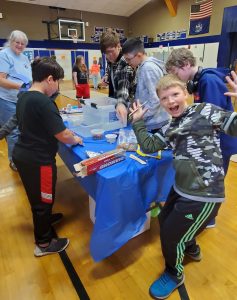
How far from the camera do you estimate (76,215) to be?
1.98 metres

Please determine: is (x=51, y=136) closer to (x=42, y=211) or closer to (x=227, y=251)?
(x=42, y=211)

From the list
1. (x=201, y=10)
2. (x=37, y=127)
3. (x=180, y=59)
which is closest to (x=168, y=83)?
(x=180, y=59)

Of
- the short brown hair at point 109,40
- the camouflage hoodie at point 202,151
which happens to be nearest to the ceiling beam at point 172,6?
the short brown hair at point 109,40

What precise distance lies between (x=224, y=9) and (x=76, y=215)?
8.87 metres

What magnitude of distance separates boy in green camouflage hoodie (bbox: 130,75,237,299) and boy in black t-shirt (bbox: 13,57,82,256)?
0.58 meters

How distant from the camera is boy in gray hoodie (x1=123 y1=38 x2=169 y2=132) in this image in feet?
5.05

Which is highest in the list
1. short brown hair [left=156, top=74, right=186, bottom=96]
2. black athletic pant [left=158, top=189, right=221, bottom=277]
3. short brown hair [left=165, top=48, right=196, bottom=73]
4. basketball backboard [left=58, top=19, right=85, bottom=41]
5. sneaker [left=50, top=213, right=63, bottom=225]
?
basketball backboard [left=58, top=19, right=85, bottom=41]

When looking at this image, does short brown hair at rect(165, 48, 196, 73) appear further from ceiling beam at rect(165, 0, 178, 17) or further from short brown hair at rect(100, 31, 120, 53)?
ceiling beam at rect(165, 0, 178, 17)

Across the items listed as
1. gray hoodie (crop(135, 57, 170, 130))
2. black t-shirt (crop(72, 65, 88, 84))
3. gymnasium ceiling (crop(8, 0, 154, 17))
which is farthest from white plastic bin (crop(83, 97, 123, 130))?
gymnasium ceiling (crop(8, 0, 154, 17))

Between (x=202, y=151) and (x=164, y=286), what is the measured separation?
31.8 inches

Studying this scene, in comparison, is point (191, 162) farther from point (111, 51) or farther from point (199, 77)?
point (111, 51)

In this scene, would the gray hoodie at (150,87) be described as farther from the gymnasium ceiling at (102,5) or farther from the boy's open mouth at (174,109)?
the gymnasium ceiling at (102,5)

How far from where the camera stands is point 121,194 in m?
1.18

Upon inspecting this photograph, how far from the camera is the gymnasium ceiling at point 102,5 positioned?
9.81 meters
